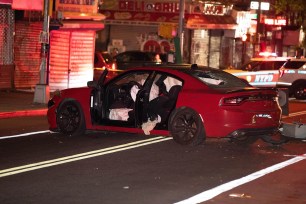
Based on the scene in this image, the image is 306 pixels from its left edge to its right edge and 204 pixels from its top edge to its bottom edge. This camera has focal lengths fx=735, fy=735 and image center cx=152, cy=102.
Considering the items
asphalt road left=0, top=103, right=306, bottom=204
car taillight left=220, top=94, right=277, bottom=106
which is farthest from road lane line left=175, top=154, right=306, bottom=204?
car taillight left=220, top=94, right=277, bottom=106

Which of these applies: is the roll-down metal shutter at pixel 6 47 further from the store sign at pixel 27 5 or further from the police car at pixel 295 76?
the police car at pixel 295 76

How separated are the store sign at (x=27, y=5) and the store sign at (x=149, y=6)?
46.1 ft

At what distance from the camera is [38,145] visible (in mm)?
12984

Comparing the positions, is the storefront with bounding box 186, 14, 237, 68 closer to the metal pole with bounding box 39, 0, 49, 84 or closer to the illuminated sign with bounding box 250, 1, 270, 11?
the illuminated sign with bounding box 250, 1, 270, 11

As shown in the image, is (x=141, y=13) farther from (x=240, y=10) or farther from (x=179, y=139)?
(x=179, y=139)

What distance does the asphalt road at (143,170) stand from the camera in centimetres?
888

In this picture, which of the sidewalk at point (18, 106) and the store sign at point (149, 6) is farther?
the store sign at point (149, 6)

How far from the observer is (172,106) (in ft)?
42.9

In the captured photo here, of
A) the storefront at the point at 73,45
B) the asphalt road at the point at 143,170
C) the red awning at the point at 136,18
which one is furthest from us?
the red awning at the point at 136,18

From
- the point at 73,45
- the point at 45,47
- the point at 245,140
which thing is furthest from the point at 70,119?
the point at 73,45

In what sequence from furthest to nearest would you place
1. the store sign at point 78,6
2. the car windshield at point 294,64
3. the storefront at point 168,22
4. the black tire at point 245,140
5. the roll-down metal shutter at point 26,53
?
the storefront at point 168,22 → the car windshield at point 294,64 → the store sign at point 78,6 → the roll-down metal shutter at point 26,53 → the black tire at point 245,140

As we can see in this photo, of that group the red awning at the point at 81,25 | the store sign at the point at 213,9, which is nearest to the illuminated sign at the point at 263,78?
the red awning at the point at 81,25

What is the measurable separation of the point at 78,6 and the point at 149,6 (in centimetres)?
1142

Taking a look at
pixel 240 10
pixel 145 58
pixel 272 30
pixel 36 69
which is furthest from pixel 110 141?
pixel 272 30
